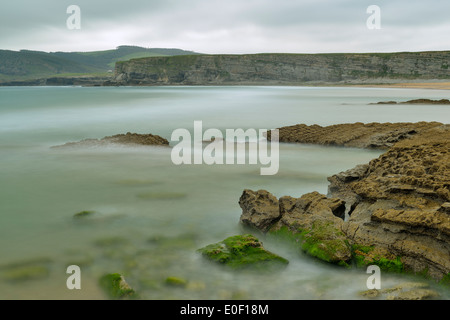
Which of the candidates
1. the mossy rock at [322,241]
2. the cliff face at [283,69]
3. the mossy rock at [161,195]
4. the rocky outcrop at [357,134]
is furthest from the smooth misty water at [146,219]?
the cliff face at [283,69]

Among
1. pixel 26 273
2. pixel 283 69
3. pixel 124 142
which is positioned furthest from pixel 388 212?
pixel 283 69

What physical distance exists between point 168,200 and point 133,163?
347 centimetres

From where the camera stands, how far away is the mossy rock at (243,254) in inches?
171

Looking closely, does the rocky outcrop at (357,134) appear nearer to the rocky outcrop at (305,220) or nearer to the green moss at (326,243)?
the rocky outcrop at (305,220)

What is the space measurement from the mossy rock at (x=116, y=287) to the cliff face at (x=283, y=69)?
87878mm

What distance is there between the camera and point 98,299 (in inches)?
151

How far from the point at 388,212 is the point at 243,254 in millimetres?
1685

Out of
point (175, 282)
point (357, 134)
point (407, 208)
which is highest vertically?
point (357, 134)

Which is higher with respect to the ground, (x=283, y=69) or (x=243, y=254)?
(x=283, y=69)

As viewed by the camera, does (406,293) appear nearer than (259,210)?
Yes

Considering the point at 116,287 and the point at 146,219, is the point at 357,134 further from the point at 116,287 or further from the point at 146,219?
the point at 116,287

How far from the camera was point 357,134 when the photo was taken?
1228 cm

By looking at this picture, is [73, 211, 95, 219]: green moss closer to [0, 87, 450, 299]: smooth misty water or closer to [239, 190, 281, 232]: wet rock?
[0, 87, 450, 299]: smooth misty water

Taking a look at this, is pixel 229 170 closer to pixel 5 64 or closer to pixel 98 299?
pixel 98 299
